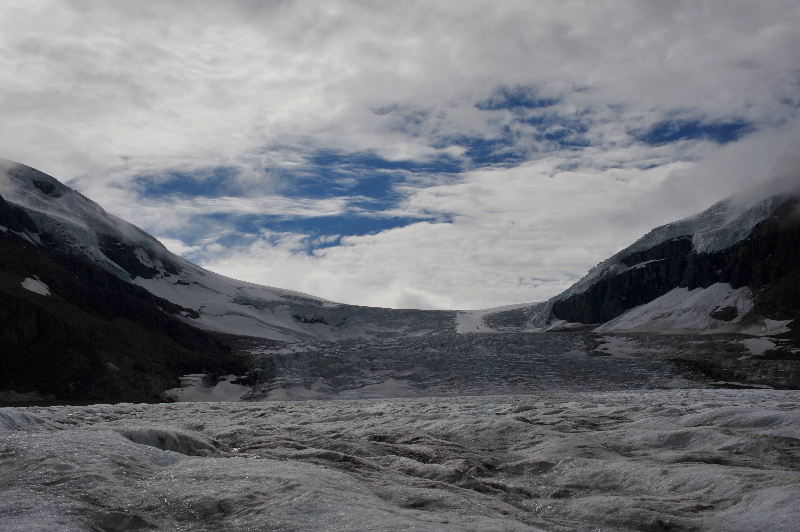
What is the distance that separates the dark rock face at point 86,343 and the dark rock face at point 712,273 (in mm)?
53259

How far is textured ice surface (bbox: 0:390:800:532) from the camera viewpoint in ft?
15.8

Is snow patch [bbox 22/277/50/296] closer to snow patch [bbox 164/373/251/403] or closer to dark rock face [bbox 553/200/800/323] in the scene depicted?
snow patch [bbox 164/373/251/403]

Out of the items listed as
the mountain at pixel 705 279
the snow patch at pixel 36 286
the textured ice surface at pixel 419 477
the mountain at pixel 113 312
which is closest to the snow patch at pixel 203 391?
the mountain at pixel 113 312

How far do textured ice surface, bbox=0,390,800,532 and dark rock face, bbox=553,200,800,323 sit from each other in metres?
55.5

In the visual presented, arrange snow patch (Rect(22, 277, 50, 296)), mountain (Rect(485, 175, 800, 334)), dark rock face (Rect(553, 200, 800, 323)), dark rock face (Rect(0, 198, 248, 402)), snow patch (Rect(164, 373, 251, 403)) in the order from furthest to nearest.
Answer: mountain (Rect(485, 175, 800, 334)) → dark rock face (Rect(553, 200, 800, 323)) → snow patch (Rect(22, 277, 50, 296)) → snow patch (Rect(164, 373, 251, 403)) → dark rock face (Rect(0, 198, 248, 402))

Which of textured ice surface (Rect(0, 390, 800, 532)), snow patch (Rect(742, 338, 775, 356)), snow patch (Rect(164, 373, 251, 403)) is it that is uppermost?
textured ice surface (Rect(0, 390, 800, 532))

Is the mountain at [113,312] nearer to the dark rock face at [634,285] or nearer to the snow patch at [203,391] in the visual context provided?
the snow patch at [203,391]

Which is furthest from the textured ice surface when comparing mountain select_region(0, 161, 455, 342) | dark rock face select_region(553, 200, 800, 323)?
mountain select_region(0, 161, 455, 342)

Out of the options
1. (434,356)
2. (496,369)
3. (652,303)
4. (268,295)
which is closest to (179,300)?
(268,295)

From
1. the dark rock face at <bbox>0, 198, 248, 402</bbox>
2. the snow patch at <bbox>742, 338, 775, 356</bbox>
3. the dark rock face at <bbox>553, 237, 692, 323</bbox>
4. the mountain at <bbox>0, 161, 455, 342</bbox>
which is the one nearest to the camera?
the dark rock face at <bbox>0, 198, 248, 402</bbox>

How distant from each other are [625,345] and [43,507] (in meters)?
45.8

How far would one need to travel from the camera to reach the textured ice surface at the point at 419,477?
4.80 meters

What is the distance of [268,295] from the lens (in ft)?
315

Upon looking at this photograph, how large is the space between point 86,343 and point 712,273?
221ft
